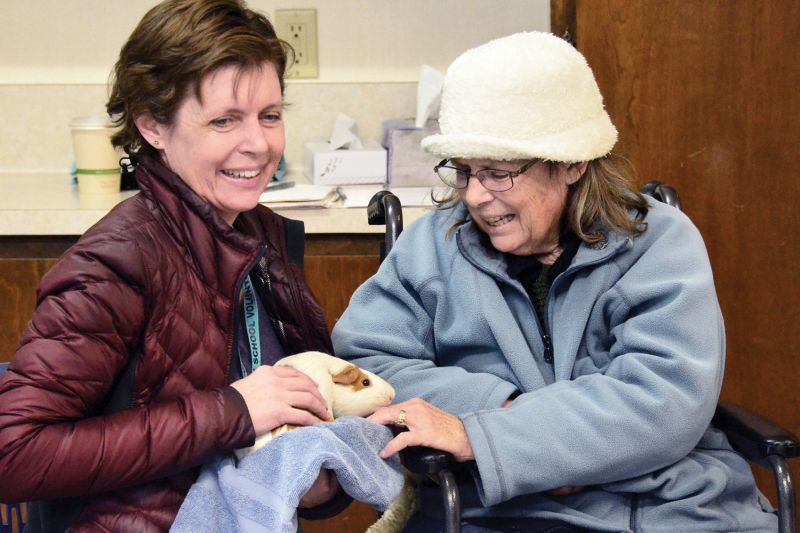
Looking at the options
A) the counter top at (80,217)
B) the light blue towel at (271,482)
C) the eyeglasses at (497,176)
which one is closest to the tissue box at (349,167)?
the counter top at (80,217)

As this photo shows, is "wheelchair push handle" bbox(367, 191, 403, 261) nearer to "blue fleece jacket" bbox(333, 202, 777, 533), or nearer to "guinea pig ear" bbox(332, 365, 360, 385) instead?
"blue fleece jacket" bbox(333, 202, 777, 533)

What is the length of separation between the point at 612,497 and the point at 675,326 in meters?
0.29

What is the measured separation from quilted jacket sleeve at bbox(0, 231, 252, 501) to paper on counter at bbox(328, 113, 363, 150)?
1.53m

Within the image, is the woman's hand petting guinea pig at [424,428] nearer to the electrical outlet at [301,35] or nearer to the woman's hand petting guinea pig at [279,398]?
the woman's hand petting guinea pig at [279,398]

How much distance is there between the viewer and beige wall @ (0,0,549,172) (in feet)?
9.39

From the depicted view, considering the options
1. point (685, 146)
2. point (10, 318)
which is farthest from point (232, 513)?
point (685, 146)

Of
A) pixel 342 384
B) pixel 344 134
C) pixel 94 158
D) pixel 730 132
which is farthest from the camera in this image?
pixel 344 134

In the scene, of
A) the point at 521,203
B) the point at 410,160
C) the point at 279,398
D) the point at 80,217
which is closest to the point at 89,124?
the point at 80,217

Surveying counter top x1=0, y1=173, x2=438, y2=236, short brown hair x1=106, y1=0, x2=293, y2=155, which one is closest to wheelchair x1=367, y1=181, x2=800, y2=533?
short brown hair x1=106, y1=0, x2=293, y2=155

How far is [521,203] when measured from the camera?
1604 millimetres

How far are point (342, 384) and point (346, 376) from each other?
0.01 meters

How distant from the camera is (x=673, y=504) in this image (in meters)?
1.51

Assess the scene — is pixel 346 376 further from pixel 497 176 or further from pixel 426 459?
pixel 497 176

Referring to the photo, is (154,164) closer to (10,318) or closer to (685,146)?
(10,318)
